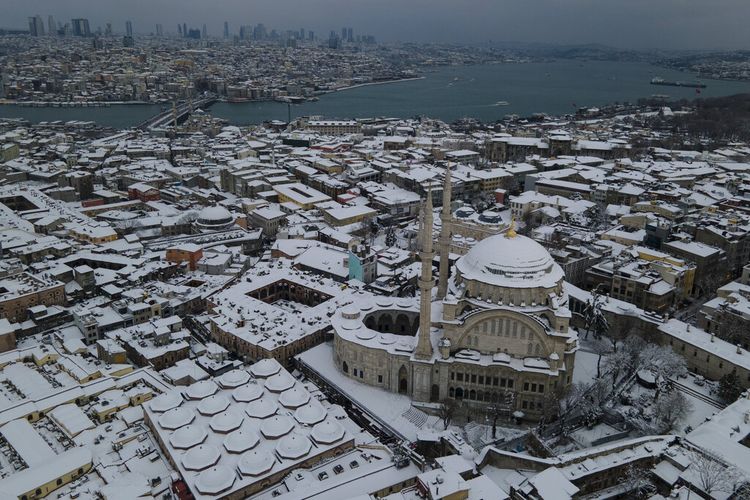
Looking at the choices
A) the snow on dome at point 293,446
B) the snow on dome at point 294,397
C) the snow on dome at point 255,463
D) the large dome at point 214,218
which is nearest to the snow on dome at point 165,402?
the snow on dome at point 294,397

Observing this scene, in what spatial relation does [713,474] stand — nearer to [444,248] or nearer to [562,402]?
[562,402]

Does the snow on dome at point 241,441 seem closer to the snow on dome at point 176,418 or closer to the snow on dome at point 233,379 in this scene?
the snow on dome at point 176,418

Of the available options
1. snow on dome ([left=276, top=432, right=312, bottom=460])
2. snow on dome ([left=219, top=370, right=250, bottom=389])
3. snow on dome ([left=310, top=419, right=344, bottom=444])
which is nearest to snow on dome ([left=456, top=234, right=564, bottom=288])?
snow on dome ([left=310, top=419, right=344, bottom=444])

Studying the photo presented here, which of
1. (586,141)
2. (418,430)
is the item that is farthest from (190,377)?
(586,141)

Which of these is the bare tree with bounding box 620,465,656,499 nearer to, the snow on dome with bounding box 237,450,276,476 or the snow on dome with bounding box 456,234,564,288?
the snow on dome with bounding box 456,234,564,288

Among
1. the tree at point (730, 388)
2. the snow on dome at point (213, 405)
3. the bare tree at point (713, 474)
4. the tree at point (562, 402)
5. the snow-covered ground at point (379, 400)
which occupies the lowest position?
the snow-covered ground at point (379, 400)
